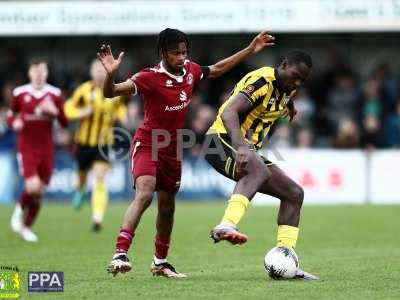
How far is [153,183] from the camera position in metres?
10.1

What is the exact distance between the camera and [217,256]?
1276 centimetres

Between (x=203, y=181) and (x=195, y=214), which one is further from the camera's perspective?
(x=203, y=181)

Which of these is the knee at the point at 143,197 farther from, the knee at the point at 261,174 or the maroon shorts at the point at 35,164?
the maroon shorts at the point at 35,164

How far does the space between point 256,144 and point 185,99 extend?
0.86 m

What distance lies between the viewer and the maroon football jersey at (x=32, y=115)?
15.7 m

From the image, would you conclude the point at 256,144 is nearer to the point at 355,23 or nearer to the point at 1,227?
the point at 1,227

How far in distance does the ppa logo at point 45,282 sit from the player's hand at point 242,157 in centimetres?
199

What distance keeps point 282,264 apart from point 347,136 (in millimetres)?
14467

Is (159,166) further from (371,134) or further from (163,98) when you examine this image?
(371,134)

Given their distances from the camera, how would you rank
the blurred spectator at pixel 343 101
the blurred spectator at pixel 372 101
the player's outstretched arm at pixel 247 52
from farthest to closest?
the blurred spectator at pixel 343 101 → the blurred spectator at pixel 372 101 → the player's outstretched arm at pixel 247 52

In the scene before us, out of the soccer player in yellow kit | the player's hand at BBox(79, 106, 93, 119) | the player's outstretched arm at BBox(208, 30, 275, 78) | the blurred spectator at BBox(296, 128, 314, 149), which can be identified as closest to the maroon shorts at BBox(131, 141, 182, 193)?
the soccer player in yellow kit

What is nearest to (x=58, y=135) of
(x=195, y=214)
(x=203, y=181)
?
(x=203, y=181)

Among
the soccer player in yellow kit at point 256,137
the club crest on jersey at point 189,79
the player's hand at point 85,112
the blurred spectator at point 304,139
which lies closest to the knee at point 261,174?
the soccer player in yellow kit at point 256,137

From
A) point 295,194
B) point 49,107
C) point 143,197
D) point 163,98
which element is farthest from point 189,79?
point 49,107
